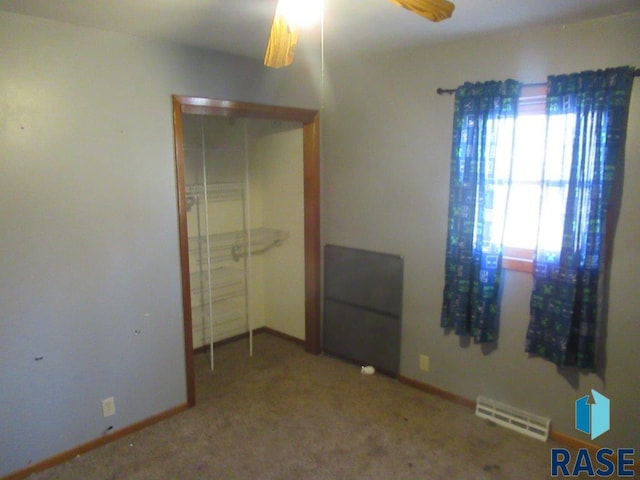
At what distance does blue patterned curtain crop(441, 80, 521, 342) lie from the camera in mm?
2488

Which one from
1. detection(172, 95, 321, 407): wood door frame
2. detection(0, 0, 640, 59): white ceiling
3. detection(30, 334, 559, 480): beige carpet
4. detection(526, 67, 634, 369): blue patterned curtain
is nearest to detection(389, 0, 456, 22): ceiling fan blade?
detection(0, 0, 640, 59): white ceiling

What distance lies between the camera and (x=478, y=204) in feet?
8.51

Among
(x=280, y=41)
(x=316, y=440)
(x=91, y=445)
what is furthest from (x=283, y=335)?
(x=280, y=41)

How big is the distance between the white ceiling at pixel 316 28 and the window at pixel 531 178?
1.44ft

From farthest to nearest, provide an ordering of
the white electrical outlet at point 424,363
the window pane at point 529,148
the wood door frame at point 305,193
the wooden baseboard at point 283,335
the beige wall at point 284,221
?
the wooden baseboard at point 283,335
the beige wall at point 284,221
the white electrical outlet at point 424,363
the wood door frame at point 305,193
the window pane at point 529,148

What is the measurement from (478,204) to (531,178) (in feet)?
1.06

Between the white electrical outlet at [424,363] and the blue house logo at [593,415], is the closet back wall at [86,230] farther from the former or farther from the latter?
the blue house logo at [593,415]

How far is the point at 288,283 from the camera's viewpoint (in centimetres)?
402

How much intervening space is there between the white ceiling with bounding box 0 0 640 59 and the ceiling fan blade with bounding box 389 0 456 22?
585 millimetres

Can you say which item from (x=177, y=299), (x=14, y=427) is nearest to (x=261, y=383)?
(x=177, y=299)

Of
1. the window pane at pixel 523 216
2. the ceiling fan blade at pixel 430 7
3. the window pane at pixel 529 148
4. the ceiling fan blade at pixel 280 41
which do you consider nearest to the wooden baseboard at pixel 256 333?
the window pane at pixel 523 216

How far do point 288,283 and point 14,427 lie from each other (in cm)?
228

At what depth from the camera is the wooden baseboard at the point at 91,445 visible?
2.28 m

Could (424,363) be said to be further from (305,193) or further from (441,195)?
(305,193)
